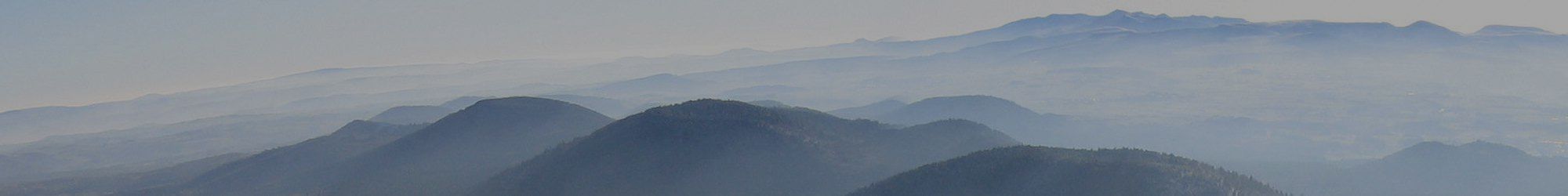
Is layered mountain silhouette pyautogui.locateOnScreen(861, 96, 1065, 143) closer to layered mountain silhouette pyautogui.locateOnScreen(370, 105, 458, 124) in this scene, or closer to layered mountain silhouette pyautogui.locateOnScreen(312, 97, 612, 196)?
layered mountain silhouette pyautogui.locateOnScreen(312, 97, 612, 196)

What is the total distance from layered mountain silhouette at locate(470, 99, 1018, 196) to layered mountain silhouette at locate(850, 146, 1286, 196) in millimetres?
10178

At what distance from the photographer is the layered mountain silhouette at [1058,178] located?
44.0 metres

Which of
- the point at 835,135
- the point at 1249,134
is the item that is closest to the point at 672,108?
the point at 835,135

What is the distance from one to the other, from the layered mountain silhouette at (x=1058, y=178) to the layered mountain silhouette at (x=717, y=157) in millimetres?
10178

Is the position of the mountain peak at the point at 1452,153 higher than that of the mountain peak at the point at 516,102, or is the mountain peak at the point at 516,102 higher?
the mountain peak at the point at 516,102

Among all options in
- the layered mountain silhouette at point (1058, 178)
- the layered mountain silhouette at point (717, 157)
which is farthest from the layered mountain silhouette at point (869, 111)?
the layered mountain silhouette at point (1058, 178)

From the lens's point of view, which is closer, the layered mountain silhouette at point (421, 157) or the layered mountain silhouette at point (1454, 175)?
the layered mountain silhouette at point (421, 157)

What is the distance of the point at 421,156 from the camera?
8162 centimetres

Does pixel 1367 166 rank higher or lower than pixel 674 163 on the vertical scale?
lower

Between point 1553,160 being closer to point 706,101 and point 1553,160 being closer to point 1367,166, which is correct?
point 1367,166

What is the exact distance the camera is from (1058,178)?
46.2 metres

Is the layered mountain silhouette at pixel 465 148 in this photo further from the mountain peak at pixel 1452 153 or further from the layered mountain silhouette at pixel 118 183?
the mountain peak at pixel 1452 153

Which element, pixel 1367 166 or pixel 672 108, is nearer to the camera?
pixel 672 108

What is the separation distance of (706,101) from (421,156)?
876 inches
